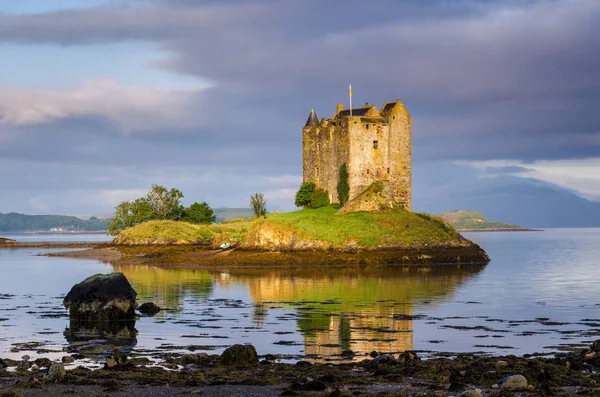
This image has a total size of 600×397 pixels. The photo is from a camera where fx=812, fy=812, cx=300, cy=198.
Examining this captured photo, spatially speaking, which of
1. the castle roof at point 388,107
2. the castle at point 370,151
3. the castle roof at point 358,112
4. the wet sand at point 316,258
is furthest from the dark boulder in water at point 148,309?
the castle roof at point 388,107


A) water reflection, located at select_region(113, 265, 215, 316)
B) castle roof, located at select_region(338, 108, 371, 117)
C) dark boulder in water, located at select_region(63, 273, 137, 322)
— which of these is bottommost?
water reflection, located at select_region(113, 265, 215, 316)

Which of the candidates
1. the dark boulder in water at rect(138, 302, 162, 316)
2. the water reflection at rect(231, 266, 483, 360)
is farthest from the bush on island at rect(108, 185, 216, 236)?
the dark boulder in water at rect(138, 302, 162, 316)

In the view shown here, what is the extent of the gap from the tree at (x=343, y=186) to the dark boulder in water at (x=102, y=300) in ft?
171

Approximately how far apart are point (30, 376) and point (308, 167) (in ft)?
237

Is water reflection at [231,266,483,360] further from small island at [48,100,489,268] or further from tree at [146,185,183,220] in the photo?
tree at [146,185,183,220]

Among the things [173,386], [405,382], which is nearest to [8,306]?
[173,386]

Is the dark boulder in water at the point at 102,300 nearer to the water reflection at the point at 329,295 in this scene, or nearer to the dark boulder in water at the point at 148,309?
the dark boulder in water at the point at 148,309

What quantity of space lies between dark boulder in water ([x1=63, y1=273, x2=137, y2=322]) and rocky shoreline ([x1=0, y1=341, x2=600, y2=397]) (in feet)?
30.5

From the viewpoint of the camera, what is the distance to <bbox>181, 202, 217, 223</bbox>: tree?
123 m

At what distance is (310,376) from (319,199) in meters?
69.0

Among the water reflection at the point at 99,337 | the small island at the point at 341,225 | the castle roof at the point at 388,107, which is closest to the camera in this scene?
the water reflection at the point at 99,337

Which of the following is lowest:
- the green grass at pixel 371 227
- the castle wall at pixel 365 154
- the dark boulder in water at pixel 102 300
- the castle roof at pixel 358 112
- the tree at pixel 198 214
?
the dark boulder in water at pixel 102 300

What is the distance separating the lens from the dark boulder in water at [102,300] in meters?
31.8

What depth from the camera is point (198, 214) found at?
405 ft
